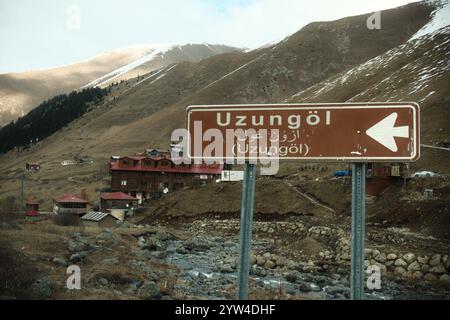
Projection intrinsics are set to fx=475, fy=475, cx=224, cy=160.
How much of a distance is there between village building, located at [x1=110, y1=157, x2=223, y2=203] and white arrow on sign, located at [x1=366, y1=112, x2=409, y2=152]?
79.0 metres

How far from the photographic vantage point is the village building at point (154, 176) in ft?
278

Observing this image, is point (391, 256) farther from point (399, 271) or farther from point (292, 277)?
point (292, 277)

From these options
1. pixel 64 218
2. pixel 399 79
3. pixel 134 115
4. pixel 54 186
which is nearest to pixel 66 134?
pixel 134 115

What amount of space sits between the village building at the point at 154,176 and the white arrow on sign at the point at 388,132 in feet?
259

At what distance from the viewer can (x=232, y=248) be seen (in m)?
40.6

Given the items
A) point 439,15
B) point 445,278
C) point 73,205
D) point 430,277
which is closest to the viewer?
point 445,278

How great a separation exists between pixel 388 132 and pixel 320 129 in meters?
0.75

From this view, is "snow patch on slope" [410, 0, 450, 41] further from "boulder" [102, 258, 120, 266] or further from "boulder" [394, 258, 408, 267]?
"boulder" [102, 258, 120, 266]

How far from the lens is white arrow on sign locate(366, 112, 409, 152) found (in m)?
5.25

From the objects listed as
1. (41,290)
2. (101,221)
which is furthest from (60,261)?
(101,221)

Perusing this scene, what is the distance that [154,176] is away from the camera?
278ft

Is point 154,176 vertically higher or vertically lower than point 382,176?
lower

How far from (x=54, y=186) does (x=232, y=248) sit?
71385 millimetres
